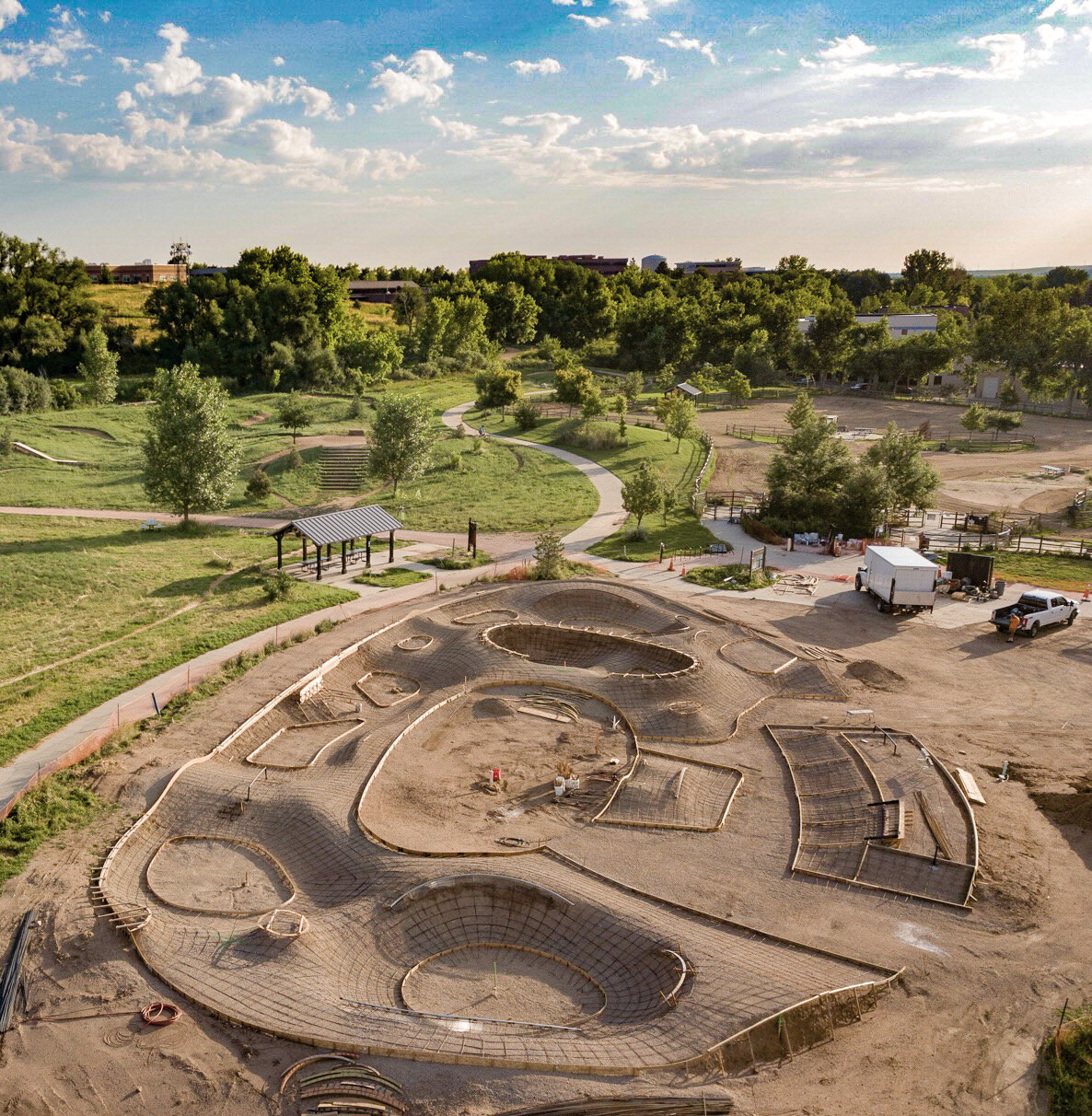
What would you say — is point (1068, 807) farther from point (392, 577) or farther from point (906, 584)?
point (392, 577)

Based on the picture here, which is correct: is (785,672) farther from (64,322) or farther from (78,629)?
(64,322)

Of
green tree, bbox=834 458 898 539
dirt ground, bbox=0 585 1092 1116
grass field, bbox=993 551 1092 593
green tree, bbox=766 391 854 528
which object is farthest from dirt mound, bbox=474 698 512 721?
grass field, bbox=993 551 1092 593

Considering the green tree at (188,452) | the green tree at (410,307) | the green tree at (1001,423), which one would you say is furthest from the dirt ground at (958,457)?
the green tree at (410,307)

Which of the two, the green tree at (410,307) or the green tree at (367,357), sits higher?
the green tree at (410,307)

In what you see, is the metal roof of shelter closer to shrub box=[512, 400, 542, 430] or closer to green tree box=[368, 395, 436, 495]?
green tree box=[368, 395, 436, 495]

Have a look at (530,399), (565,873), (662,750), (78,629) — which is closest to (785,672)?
(662,750)

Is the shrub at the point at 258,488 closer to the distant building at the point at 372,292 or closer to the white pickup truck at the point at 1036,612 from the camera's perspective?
the white pickup truck at the point at 1036,612

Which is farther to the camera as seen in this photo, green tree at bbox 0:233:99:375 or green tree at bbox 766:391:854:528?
green tree at bbox 0:233:99:375
